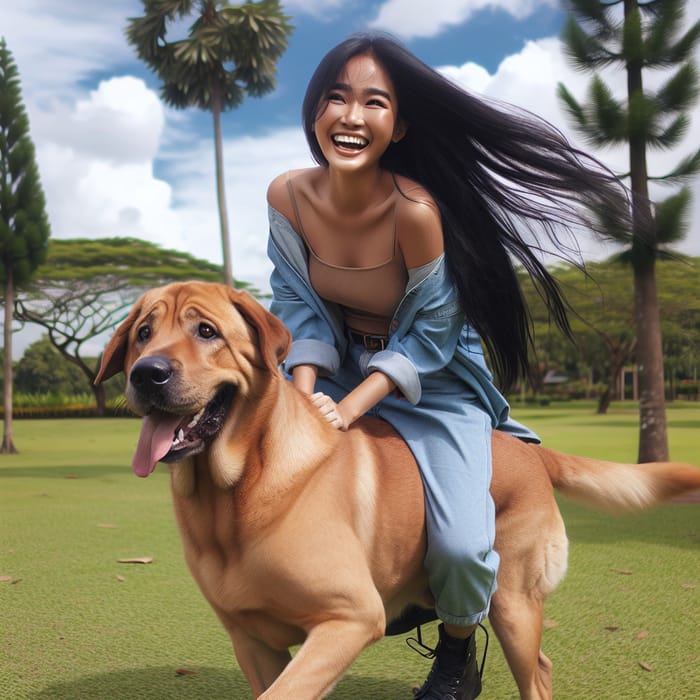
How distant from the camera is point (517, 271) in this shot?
3.42 metres

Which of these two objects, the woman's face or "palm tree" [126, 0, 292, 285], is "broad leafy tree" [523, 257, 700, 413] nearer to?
"palm tree" [126, 0, 292, 285]

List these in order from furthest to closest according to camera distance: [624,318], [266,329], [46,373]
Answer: [46,373] → [624,318] → [266,329]

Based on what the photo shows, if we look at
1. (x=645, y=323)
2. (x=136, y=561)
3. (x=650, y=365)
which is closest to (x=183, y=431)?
(x=136, y=561)

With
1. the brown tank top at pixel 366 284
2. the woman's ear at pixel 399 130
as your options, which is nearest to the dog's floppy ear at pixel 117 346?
the brown tank top at pixel 366 284

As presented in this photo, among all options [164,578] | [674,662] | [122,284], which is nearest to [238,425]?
[674,662]

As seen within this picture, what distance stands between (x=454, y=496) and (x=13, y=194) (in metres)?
21.2

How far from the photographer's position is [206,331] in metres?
2.30

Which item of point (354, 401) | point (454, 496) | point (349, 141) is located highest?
point (349, 141)

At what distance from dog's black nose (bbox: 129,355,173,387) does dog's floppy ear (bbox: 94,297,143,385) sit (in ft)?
1.08

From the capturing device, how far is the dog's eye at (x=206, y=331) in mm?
2301

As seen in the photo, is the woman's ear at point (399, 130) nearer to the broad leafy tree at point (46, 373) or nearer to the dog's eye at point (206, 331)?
the dog's eye at point (206, 331)

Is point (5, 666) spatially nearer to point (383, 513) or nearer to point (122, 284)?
point (383, 513)

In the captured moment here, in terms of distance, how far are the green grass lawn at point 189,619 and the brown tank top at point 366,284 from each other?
5.41 ft

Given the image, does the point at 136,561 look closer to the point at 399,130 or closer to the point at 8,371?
the point at 399,130
